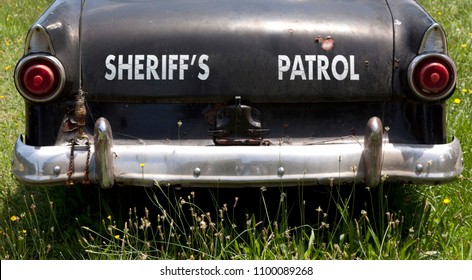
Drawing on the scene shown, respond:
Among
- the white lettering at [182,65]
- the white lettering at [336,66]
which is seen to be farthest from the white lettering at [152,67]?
the white lettering at [336,66]

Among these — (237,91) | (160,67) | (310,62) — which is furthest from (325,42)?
(160,67)

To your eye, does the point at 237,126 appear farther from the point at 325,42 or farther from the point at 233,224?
the point at 325,42

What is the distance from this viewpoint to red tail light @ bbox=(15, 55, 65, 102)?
11.8 ft

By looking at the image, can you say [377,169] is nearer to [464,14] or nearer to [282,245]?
[282,245]

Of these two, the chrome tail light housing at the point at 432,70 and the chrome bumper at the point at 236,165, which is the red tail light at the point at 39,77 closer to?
the chrome bumper at the point at 236,165

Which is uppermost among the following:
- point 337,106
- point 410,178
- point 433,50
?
point 433,50

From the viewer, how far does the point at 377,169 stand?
135 inches

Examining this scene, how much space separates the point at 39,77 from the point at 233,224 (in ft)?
3.67

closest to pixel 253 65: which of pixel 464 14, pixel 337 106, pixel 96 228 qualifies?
pixel 337 106

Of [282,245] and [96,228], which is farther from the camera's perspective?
[96,228]

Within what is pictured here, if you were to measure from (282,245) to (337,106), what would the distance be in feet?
2.32

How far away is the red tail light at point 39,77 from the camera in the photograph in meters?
3.59

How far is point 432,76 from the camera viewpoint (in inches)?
143

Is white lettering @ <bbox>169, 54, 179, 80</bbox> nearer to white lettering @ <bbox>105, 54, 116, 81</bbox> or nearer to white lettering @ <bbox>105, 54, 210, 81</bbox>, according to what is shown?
white lettering @ <bbox>105, 54, 210, 81</bbox>
